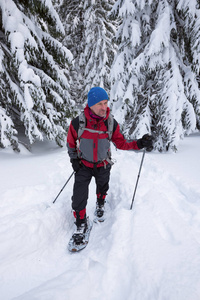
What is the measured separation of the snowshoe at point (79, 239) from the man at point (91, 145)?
0.02 metres

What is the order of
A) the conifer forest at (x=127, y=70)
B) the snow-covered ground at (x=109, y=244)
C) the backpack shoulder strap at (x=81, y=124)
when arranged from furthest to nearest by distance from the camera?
the conifer forest at (x=127, y=70)
the backpack shoulder strap at (x=81, y=124)
the snow-covered ground at (x=109, y=244)

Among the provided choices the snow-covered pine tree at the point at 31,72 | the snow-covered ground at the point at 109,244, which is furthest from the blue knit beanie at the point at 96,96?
the snow-covered pine tree at the point at 31,72

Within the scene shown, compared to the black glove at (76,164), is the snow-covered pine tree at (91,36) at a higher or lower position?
higher

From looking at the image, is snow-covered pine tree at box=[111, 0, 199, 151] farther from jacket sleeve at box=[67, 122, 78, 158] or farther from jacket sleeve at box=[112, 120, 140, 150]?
jacket sleeve at box=[67, 122, 78, 158]

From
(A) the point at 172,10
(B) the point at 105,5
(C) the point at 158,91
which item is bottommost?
(C) the point at 158,91

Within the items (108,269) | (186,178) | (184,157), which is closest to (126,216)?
(108,269)

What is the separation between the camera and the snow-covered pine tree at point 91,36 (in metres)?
12.4

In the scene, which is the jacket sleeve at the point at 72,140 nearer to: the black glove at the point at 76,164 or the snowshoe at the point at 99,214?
the black glove at the point at 76,164

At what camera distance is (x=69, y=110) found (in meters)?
8.28

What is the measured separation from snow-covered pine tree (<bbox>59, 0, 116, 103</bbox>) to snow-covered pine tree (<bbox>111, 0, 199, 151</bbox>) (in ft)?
17.0

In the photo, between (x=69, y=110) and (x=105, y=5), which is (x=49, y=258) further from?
(x=105, y=5)

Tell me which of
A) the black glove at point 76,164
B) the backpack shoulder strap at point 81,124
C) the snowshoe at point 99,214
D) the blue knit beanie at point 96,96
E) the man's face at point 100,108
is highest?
the blue knit beanie at point 96,96

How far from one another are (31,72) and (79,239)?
565 cm

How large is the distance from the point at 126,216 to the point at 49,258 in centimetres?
143
